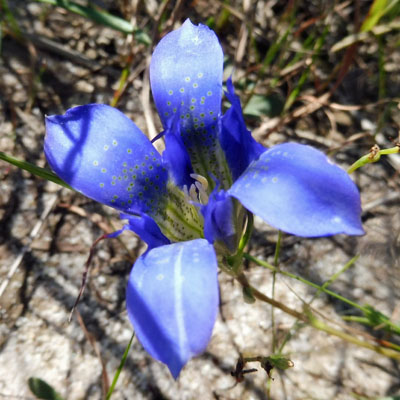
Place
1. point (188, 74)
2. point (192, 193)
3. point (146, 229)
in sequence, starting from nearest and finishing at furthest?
point (146, 229) → point (188, 74) → point (192, 193)

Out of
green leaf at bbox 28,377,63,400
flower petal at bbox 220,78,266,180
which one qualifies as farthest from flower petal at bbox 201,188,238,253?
green leaf at bbox 28,377,63,400

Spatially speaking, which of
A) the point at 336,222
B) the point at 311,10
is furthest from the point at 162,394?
the point at 311,10

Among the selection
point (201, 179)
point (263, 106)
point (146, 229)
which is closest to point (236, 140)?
point (201, 179)

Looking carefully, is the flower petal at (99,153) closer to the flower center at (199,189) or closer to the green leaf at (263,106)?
the flower center at (199,189)

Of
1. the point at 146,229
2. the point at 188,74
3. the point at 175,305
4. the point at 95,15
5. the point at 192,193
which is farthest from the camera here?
the point at 95,15

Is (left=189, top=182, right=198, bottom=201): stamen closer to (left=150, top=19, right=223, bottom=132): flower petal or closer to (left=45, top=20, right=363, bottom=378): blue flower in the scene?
(left=45, top=20, right=363, bottom=378): blue flower

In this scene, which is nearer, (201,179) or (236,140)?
(236,140)

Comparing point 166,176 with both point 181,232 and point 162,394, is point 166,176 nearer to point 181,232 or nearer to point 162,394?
point 181,232

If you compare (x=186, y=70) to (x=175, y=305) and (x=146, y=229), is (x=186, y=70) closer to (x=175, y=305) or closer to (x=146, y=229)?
(x=146, y=229)
